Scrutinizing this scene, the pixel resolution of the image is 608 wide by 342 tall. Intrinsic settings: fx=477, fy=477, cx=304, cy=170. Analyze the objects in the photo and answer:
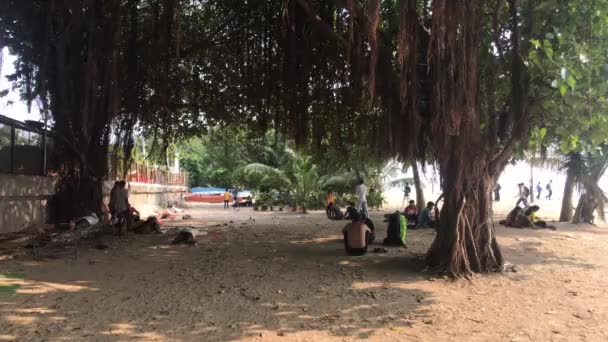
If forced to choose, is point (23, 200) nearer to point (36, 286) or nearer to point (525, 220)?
point (36, 286)

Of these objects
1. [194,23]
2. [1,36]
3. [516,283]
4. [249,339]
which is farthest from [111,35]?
[516,283]

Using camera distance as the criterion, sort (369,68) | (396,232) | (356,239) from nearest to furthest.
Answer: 1. (369,68)
2. (356,239)
3. (396,232)

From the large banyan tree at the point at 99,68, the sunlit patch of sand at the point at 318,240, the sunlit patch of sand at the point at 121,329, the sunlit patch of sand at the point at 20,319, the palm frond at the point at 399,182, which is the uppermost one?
the large banyan tree at the point at 99,68

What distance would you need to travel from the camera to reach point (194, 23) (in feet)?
36.3

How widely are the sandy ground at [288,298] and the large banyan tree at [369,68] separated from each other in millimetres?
1121

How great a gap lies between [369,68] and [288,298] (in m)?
3.40

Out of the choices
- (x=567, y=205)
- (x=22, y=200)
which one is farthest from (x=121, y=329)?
(x=567, y=205)

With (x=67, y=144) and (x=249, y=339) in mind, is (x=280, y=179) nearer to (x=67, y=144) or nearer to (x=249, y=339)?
(x=67, y=144)

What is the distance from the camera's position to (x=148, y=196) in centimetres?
2075

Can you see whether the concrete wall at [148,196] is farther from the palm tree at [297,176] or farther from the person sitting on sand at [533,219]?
the person sitting on sand at [533,219]

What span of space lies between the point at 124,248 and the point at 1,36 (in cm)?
416

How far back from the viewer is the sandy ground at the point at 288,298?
15.0ft

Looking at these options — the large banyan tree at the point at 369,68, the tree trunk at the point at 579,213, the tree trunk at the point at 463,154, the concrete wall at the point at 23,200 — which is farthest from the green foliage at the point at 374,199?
the tree trunk at the point at 463,154

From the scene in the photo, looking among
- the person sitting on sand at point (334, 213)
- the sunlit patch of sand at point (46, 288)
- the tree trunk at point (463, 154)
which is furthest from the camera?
the person sitting on sand at point (334, 213)
